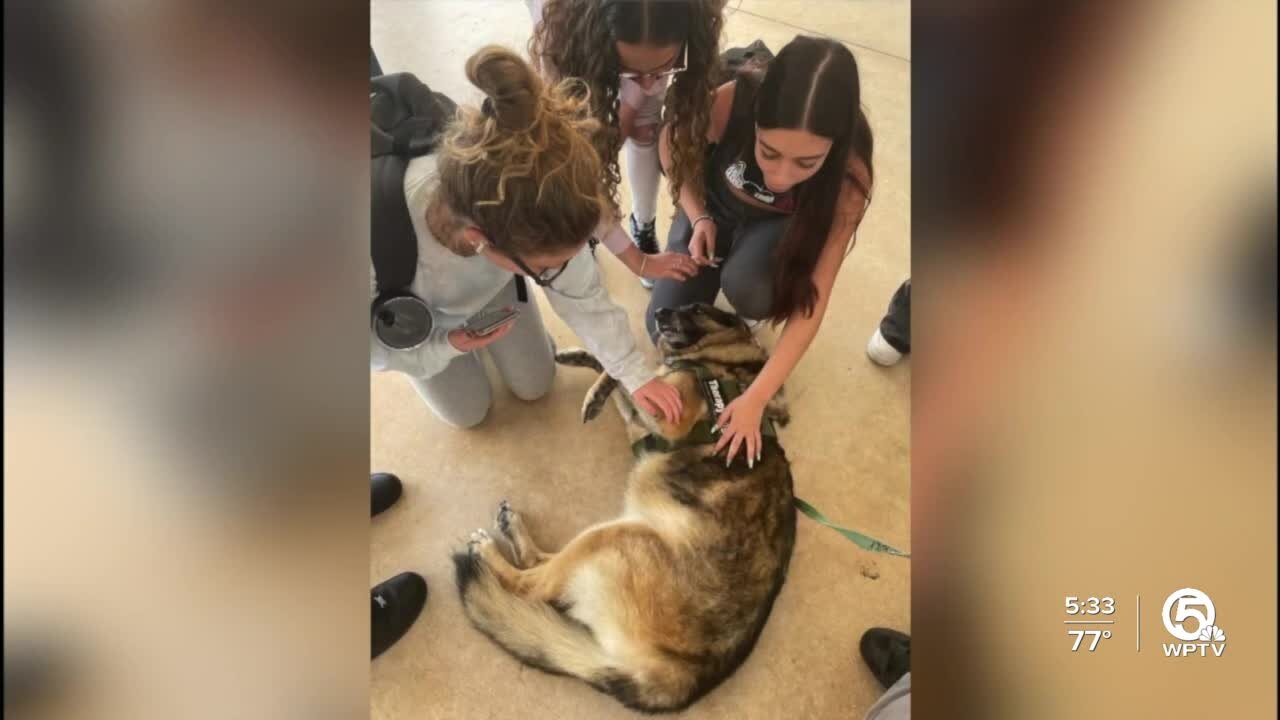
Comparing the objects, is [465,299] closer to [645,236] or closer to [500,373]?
[500,373]

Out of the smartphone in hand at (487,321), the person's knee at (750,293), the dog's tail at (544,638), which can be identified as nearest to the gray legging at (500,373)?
the smartphone in hand at (487,321)

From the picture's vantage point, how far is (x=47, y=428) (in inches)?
13.6

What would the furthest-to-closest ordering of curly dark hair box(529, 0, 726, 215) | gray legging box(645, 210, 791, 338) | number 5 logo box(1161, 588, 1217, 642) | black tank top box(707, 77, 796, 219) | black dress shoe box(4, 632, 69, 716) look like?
gray legging box(645, 210, 791, 338) → black tank top box(707, 77, 796, 219) → curly dark hair box(529, 0, 726, 215) → number 5 logo box(1161, 588, 1217, 642) → black dress shoe box(4, 632, 69, 716)

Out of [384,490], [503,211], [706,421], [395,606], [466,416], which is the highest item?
[503,211]

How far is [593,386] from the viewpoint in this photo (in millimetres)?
1595

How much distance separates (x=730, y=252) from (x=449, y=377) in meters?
0.70

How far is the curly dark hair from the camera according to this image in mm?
1040

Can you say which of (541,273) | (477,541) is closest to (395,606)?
(477,541)

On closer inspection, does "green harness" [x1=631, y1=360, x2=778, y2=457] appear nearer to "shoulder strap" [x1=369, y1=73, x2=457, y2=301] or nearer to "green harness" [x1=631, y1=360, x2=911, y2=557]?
"green harness" [x1=631, y1=360, x2=911, y2=557]

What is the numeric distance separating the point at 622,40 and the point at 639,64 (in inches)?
2.5

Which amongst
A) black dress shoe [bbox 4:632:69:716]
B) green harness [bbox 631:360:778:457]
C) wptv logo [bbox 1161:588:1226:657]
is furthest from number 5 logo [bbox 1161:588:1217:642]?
green harness [bbox 631:360:778:457]

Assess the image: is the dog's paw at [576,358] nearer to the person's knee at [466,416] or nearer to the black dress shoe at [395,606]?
the person's knee at [466,416]

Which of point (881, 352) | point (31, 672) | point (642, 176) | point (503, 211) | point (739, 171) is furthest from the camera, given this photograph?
point (881, 352)

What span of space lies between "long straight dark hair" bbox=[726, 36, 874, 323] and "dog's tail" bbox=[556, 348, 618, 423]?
0.48 m
